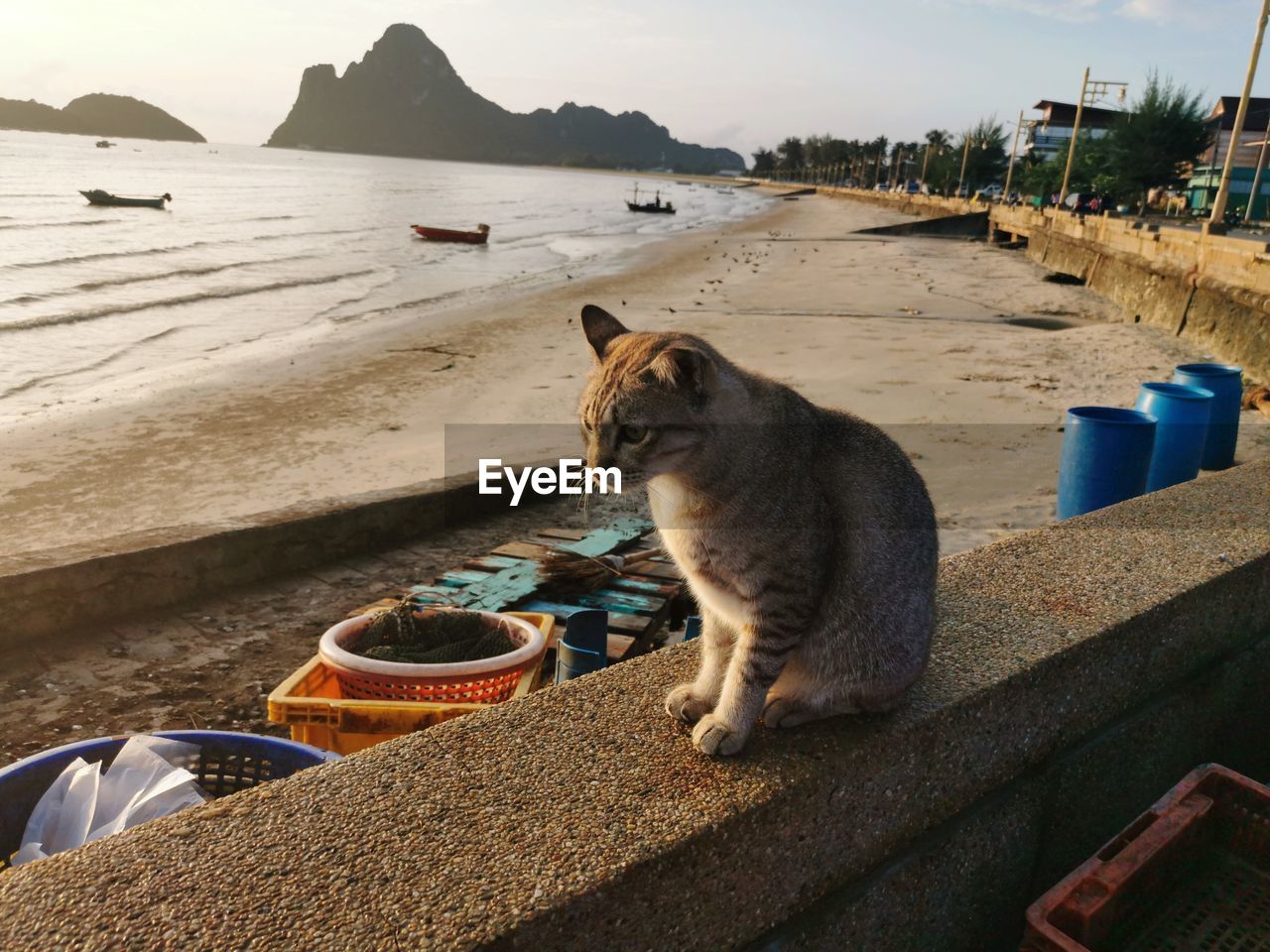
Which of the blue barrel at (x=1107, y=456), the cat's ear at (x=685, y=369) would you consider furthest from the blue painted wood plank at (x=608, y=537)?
the cat's ear at (x=685, y=369)

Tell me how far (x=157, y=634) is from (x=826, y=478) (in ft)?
14.0

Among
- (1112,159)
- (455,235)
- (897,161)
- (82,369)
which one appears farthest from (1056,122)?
(82,369)

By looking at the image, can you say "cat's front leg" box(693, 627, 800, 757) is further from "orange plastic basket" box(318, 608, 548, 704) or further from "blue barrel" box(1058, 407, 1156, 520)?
"blue barrel" box(1058, 407, 1156, 520)

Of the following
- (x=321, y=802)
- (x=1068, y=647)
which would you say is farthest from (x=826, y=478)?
(x=321, y=802)

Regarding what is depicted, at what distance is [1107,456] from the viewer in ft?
17.9

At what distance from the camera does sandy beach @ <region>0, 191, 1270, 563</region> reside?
26.8ft

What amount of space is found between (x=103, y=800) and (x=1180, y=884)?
3211 millimetres

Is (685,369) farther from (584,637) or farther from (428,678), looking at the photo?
(584,637)

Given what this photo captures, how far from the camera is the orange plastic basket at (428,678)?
355 cm

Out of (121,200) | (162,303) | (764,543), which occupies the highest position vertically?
(764,543)

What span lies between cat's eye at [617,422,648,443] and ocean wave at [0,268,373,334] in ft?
62.7

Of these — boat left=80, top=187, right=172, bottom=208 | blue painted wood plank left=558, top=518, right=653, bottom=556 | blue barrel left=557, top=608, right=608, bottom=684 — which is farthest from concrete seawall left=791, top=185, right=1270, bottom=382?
boat left=80, top=187, right=172, bottom=208

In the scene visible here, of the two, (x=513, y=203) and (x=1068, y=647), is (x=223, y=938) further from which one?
(x=513, y=203)

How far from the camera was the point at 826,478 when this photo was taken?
8.04 feet
